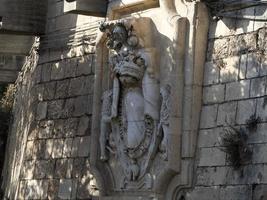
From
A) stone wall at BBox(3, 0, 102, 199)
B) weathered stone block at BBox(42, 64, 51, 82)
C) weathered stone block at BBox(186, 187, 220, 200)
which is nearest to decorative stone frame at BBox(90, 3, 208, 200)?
weathered stone block at BBox(186, 187, 220, 200)

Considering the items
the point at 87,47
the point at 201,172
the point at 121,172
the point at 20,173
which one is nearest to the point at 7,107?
the point at 20,173

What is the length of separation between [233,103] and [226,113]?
0.17 meters

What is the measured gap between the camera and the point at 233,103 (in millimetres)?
11539

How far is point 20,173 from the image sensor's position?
15977 mm

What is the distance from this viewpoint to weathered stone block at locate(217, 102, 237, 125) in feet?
37.8

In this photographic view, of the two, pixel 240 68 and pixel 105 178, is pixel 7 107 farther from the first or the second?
pixel 240 68

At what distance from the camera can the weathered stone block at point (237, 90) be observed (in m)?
11.4

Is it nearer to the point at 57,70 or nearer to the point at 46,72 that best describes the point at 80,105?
the point at 57,70

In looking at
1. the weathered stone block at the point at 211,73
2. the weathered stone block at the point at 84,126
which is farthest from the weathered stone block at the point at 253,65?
the weathered stone block at the point at 84,126

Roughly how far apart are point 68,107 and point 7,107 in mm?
7761

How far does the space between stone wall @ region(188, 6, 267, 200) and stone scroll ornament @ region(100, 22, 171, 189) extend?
0.71 meters

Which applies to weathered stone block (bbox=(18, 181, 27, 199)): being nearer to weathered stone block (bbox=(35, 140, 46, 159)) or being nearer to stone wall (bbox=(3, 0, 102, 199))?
stone wall (bbox=(3, 0, 102, 199))

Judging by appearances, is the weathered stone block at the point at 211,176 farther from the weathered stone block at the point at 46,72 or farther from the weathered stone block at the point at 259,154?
the weathered stone block at the point at 46,72

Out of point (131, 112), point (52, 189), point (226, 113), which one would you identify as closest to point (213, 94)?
point (226, 113)
